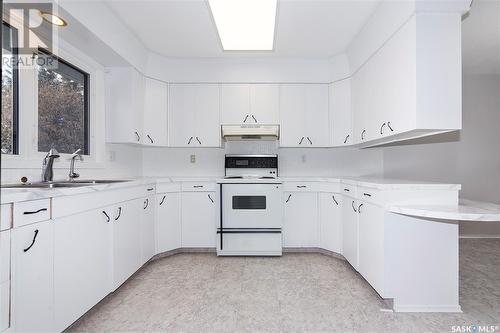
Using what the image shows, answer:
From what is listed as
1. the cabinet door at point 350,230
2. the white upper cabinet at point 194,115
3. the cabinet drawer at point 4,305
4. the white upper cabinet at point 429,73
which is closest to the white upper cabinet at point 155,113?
the white upper cabinet at point 194,115

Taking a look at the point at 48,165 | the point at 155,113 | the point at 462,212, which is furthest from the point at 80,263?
the point at 462,212

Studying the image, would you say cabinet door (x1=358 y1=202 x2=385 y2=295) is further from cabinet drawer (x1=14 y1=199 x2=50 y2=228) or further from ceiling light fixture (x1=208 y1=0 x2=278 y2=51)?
cabinet drawer (x1=14 y1=199 x2=50 y2=228)

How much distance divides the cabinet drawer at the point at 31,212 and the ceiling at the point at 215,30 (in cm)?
174

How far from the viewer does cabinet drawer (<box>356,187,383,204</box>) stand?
6.95 feet

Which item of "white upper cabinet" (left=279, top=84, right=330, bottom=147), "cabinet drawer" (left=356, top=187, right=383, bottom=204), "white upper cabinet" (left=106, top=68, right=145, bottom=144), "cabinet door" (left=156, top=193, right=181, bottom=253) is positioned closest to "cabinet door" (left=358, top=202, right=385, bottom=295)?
"cabinet drawer" (left=356, top=187, right=383, bottom=204)

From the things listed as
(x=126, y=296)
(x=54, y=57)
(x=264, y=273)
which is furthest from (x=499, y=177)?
(x=54, y=57)

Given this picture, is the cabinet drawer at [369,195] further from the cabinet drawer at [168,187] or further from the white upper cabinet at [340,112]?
the cabinet drawer at [168,187]

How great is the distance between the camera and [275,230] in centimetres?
307

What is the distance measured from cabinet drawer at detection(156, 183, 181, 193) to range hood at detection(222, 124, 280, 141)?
83cm

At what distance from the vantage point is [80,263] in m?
1.78

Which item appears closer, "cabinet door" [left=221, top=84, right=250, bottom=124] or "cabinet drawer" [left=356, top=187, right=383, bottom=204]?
"cabinet drawer" [left=356, top=187, right=383, bottom=204]

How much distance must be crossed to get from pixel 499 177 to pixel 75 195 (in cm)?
504

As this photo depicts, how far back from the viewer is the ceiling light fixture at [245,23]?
2.21 meters

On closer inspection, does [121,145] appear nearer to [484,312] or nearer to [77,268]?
[77,268]
